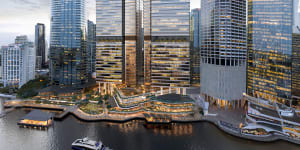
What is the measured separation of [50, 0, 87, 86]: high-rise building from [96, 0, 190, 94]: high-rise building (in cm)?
1548

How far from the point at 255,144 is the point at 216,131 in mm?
14495

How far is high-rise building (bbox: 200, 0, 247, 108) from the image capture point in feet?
325

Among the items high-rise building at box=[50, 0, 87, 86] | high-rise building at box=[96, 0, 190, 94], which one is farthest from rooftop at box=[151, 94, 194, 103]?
high-rise building at box=[50, 0, 87, 86]

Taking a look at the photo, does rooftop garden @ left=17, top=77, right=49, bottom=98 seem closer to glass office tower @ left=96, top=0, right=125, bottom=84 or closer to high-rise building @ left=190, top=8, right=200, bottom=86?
glass office tower @ left=96, top=0, right=125, bottom=84

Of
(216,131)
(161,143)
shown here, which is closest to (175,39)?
(216,131)

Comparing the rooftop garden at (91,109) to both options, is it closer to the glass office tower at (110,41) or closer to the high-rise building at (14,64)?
the glass office tower at (110,41)

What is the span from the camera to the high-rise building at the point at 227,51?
99.0 m

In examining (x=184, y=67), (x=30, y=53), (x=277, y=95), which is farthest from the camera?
(x=30, y=53)

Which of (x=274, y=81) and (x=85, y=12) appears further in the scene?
(x=85, y=12)

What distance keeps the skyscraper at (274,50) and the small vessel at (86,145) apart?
90.4 m

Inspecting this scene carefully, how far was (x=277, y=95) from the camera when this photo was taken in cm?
10206

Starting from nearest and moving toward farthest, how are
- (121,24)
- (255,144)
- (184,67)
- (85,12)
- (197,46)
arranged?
1. (255,144)
2. (184,67)
3. (121,24)
4. (85,12)
5. (197,46)

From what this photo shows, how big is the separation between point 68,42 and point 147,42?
2372 inches

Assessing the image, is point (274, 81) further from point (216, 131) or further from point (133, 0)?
point (133, 0)
